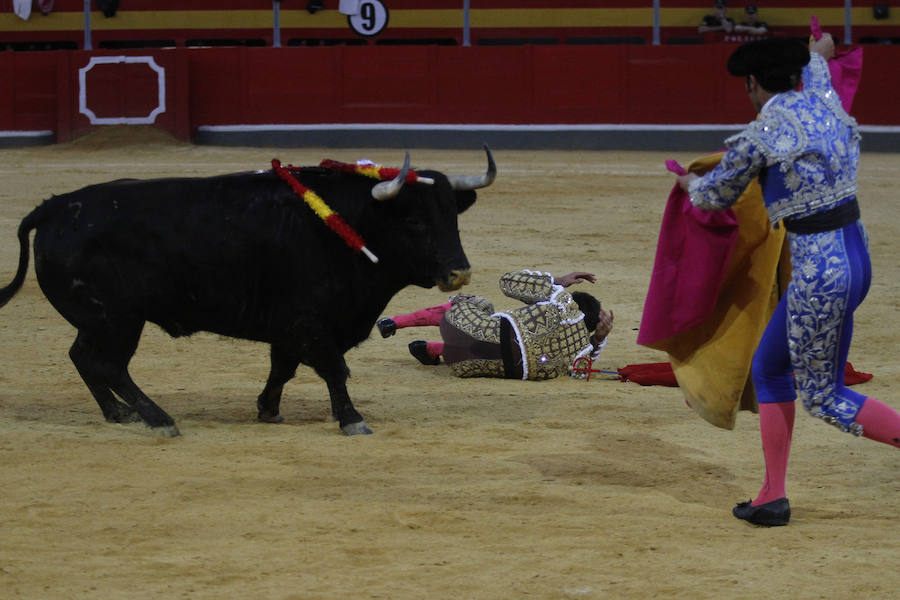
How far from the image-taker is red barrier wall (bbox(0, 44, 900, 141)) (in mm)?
14328

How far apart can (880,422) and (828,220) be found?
526 millimetres

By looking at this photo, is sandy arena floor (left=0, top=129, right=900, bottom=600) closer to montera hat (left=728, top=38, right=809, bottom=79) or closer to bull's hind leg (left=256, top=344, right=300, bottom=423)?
bull's hind leg (left=256, top=344, right=300, bottom=423)

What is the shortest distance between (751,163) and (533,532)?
107cm

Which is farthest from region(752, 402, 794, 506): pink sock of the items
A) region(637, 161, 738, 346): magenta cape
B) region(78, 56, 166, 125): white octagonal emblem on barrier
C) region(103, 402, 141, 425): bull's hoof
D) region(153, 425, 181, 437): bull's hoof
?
region(78, 56, 166, 125): white octagonal emblem on barrier

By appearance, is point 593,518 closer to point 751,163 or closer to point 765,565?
point 765,565

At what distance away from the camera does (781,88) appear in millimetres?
3285

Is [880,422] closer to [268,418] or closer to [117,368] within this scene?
[268,418]

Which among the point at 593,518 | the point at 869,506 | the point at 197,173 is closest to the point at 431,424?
the point at 593,518

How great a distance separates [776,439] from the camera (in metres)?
3.46

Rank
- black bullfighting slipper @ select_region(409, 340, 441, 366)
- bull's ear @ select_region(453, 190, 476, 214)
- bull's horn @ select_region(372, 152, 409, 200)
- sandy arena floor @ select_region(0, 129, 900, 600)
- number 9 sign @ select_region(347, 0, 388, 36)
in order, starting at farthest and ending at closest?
number 9 sign @ select_region(347, 0, 388, 36), black bullfighting slipper @ select_region(409, 340, 441, 366), bull's ear @ select_region(453, 190, 476, 214), bull's horn @ select_region(372, 152, 409, 200), sandy arena floor @ select_region(0, 129, 900, 600)

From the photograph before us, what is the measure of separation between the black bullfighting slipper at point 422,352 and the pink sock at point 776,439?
2343mm

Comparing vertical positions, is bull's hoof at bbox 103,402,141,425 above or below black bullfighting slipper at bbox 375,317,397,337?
below

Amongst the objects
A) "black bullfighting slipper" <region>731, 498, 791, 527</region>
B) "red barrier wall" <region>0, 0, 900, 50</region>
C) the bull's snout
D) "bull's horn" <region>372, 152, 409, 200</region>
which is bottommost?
"black bullfighting slipper" <region>731, 498, 791, 527</region>

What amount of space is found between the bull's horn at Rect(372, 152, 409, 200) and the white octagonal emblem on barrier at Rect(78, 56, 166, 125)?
10.6m
